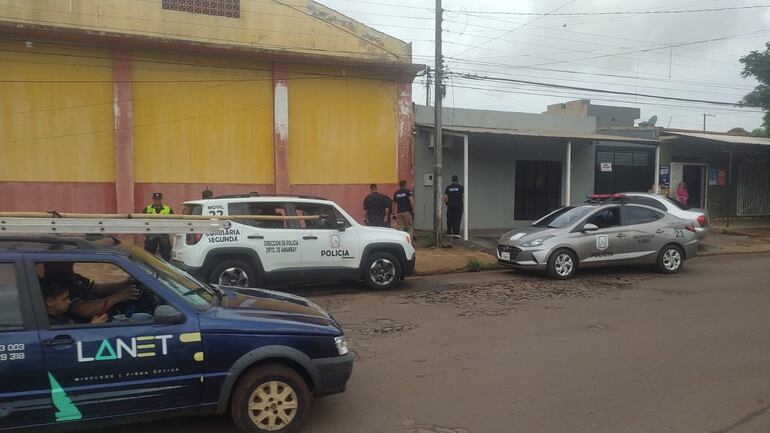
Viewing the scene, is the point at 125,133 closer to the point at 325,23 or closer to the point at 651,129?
the point at 325,23

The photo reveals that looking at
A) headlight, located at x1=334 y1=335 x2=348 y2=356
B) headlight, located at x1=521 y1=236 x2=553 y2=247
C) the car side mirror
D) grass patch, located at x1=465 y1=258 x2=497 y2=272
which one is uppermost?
the car side mirror

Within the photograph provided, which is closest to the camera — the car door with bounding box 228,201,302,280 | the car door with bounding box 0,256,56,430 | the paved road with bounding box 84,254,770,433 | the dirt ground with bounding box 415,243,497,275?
the car door with bounding box 0,256,56,430

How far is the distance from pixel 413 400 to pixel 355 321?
9.23 ft

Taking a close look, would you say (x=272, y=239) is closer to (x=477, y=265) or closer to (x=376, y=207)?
(x=376, y=207)

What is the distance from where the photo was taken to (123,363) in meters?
3.52

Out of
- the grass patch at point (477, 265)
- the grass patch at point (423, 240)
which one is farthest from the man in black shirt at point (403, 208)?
the grass patch at point (477, 265)

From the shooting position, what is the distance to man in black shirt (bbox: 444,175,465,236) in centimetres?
1503

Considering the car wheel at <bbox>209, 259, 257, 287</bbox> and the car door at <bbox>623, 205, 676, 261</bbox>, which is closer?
the car wheel at <bbox>209, 259, 257, 287</bbox>

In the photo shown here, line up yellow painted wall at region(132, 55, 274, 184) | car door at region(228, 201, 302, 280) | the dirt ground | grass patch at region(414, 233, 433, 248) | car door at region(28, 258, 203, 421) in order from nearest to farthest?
1. car door at region(28, 258, 203, 421)
2. car door at region(228, 201, 302, 280)
3. the dirt ground
4. yellow painted wall at region(132, 55, 274, 184)
5. grass patch at region(414, 233, 433, 248)

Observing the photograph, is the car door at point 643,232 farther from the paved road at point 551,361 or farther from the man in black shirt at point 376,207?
the man in black shirt at point 376,207

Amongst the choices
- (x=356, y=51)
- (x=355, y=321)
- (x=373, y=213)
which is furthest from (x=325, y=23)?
(x=355, y=321)

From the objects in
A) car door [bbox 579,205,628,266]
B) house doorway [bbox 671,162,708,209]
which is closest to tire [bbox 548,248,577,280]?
car door [bbox 579,205,628,266]

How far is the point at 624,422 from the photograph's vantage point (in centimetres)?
412

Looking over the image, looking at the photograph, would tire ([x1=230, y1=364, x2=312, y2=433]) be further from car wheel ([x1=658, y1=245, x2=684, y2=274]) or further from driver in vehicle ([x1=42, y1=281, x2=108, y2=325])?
car wheel ([x1=658, y1=245, x2=684, y2=274])
